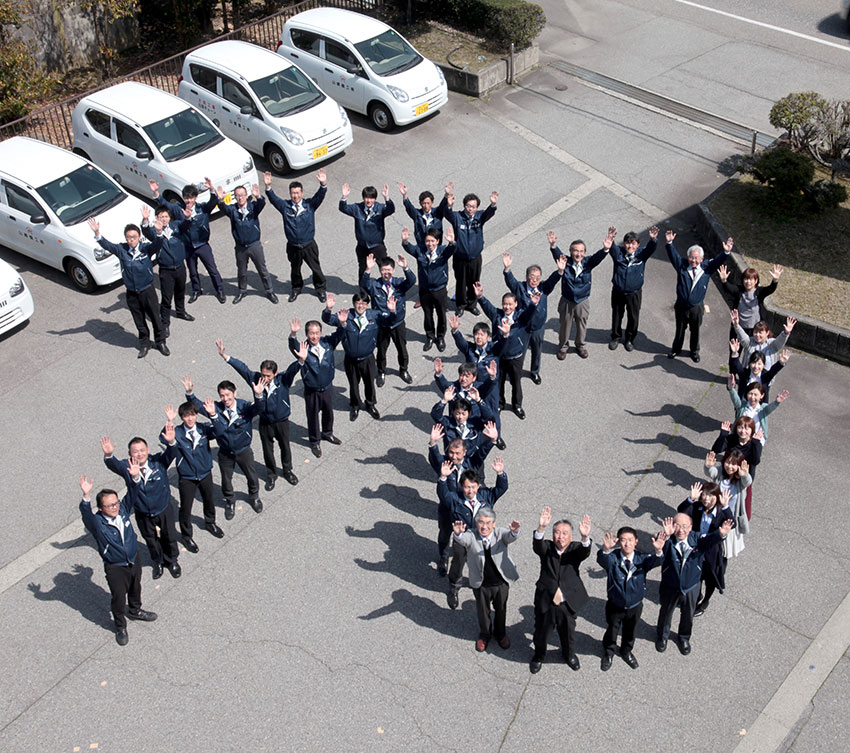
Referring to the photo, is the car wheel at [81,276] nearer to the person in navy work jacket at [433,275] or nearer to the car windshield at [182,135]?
the car windshield at [182,135]

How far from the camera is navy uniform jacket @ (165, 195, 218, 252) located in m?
13.1

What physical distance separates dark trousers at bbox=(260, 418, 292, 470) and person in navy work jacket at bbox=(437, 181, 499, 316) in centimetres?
394

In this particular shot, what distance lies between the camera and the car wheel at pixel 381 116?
711 inches

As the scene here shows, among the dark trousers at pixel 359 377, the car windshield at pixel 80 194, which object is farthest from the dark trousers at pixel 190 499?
the car windshield at pixel 80 194

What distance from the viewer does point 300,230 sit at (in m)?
13.3

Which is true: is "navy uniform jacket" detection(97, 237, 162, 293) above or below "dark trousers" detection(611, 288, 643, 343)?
above

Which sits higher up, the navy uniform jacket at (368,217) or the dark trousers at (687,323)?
the navy uniform jacket at (368,217)

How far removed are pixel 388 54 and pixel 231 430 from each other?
10857 mm

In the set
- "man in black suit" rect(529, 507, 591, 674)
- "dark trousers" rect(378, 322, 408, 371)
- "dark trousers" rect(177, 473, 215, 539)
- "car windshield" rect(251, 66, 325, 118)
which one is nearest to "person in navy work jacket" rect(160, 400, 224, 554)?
"dark trousers" rect(177, 473, 215, 539)

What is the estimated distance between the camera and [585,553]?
8.05 metres

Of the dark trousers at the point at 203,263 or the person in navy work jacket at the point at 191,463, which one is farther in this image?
the dark trousers at the point at 203,263

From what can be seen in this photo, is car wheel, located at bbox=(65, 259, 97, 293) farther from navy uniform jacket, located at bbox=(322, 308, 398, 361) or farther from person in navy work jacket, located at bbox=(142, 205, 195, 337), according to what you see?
navy uniform jacket, located at bbox=(322, 308, 398, 361)

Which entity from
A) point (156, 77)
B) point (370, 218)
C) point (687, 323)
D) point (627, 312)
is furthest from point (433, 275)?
point (156, 77)

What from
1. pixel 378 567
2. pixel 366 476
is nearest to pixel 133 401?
pixel 366 476
